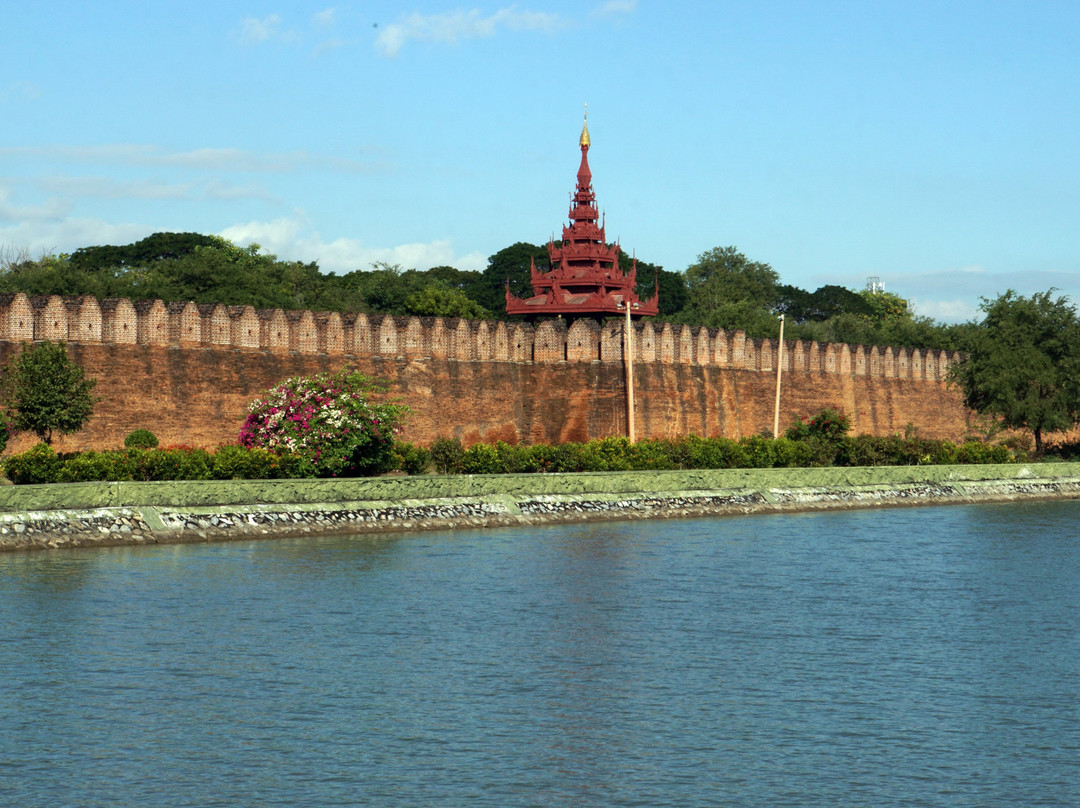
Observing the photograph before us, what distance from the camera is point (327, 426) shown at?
29.0 m

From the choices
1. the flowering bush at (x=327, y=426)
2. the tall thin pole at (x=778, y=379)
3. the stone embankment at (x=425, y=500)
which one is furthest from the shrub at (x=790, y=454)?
the flowering bush at (x=327, y=426)

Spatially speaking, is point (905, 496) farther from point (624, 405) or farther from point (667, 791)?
point (667, 791)

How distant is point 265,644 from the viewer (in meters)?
14.5

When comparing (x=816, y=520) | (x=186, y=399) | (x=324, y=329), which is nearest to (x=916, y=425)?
(x=816, y=520)

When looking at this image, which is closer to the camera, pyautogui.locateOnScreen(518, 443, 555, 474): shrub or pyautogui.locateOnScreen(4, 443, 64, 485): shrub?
pyautogui.locateOnScreen(4, 443, 64, 485): shrub

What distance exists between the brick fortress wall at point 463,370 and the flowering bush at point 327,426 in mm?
3375

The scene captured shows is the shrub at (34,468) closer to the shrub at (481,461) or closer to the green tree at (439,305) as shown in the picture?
the shrub at (481,461)

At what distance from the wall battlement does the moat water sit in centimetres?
1174

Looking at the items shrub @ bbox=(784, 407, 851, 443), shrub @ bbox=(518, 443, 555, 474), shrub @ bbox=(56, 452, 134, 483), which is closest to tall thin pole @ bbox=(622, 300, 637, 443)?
shrub @ bbox=(518, 443, 555, 474)

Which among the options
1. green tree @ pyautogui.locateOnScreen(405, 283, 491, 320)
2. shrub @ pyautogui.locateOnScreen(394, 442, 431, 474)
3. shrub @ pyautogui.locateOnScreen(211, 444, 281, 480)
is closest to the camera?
shrub @ pyautogui.locateOnScreen(211, 444, 281, 480)

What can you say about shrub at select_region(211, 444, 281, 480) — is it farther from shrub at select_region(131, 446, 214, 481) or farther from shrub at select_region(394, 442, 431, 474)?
shrub at select_region(394, 442, 431, 474)

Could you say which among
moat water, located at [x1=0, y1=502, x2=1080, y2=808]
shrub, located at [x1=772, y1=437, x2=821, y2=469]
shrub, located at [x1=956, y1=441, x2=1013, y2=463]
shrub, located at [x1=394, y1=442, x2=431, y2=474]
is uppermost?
shrub, located at [x1=394, y1=442, x2=431, y2=474]

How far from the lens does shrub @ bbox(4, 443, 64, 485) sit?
2442 centimetres

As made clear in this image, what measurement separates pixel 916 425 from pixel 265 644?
41.6 metres
